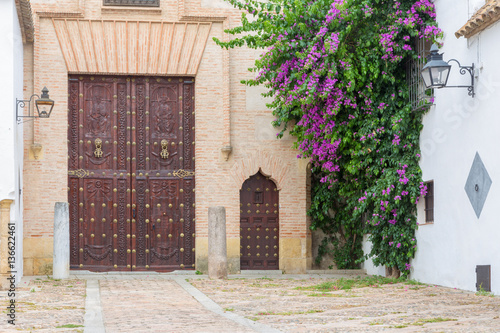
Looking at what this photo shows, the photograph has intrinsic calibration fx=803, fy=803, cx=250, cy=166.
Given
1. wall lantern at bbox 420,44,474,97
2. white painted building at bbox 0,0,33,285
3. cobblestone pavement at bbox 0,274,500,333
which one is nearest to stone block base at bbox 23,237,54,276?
cobblestone pavement at bbox 0,274,500,333

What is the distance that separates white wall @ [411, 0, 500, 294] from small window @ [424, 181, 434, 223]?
0.40 feet

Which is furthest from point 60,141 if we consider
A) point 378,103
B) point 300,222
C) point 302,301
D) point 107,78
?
point 302,301

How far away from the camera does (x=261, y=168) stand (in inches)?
647

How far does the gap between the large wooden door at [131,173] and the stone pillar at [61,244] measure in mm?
1691

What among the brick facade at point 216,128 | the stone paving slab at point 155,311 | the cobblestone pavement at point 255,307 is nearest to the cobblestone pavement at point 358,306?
the cobblestone pavement at point 255,307

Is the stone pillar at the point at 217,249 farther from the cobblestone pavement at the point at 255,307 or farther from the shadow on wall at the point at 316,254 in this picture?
the shadow on wall at the point at 316,254

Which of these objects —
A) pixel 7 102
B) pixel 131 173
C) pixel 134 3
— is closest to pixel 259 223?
pixel 131 173

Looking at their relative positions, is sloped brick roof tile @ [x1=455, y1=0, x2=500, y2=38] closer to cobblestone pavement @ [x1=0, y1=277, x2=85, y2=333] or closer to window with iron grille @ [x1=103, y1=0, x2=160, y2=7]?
cobblestone pavement @ [x1=0, y1=277, x2=85, y2=333]

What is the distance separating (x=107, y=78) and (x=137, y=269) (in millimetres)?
3903

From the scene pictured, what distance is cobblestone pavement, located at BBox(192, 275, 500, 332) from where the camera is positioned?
7.73 metres

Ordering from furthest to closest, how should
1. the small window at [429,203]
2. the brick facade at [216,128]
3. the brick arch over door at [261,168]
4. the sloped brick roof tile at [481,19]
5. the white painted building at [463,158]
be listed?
the brick arch over door at [261,168]
the brick facade at [216,128]
the small window at [429,203]
the white painted building at [463,158]
the sloped brick roof tile at [481,19]

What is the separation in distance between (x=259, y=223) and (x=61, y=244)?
14.1 ft

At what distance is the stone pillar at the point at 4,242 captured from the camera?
1153 cm

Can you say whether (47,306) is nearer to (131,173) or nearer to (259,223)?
(131,173)
